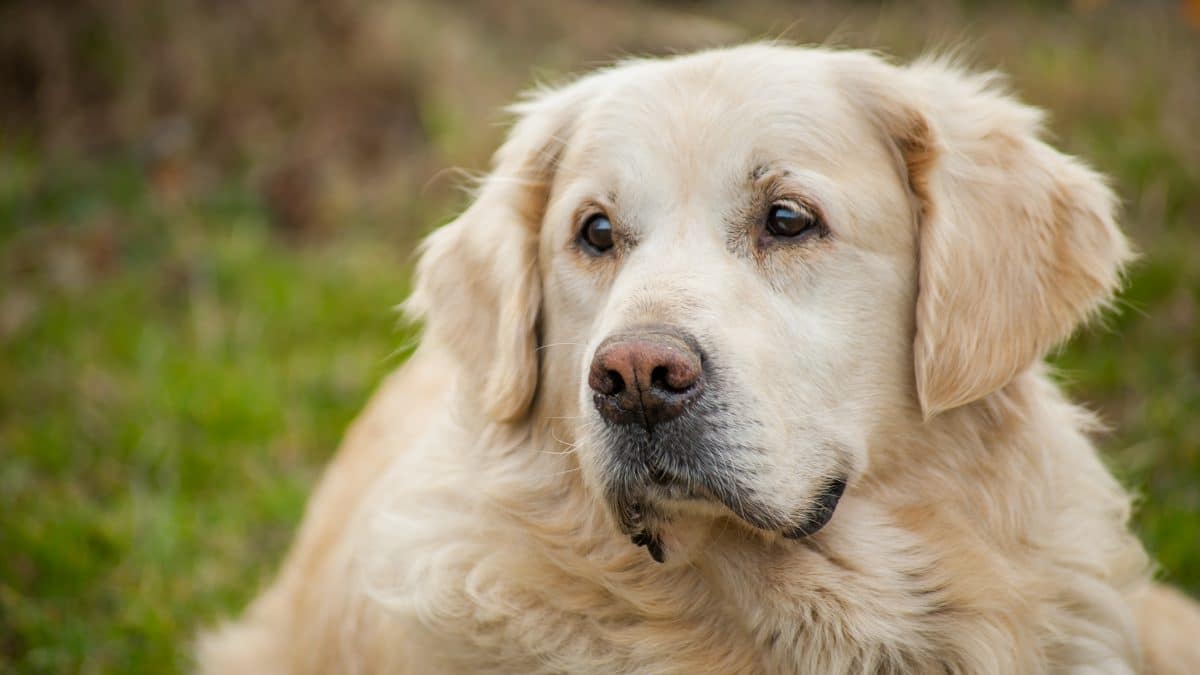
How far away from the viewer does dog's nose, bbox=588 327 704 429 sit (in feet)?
7.82

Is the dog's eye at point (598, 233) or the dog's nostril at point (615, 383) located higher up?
the dog's eye at point (598, 233)

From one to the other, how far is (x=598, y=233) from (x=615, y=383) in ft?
2.38

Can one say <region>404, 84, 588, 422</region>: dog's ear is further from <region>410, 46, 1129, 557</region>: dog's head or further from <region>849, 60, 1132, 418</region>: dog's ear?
<region>849, 60, 1132, 418</region>: dog's ear

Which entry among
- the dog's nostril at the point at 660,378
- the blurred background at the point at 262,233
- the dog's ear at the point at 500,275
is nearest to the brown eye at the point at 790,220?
the dog's nostril at the point at 660,378

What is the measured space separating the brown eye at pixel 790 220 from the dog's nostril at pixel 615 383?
68cm

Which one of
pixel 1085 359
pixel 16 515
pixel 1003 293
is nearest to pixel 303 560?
pixel 16 515

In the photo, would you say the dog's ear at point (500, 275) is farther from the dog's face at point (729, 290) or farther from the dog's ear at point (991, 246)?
the dog's ear at point (991, 246)

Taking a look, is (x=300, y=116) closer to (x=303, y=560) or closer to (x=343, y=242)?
(x=343, y=242)

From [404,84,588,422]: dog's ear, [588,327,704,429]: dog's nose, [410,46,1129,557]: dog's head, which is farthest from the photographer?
[404,84,588,422]: dog's ear

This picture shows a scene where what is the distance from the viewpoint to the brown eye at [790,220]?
2791mm

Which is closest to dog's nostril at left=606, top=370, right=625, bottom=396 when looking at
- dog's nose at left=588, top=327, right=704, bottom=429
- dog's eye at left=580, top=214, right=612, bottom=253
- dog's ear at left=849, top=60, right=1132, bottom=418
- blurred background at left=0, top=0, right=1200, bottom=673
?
dog's nose at left=588, top=327, right=704, bottom=429

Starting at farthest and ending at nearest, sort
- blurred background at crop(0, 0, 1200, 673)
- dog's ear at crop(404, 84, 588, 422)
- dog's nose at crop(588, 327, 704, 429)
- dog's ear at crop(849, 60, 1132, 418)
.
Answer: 1. blurred background at crop(0, 0, 1200, 673)
2. dog's ear at crop(404, 84, 588, 422)
3. dog's ear at crop(849, 60, 1132, 418)
4. dog's nose at crop(588, 327, 704, 429)

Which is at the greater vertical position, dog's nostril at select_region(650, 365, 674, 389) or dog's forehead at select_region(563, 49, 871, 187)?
dog's forehead at select_region(563, 49, 871, 187)

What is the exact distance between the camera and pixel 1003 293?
280 centimetres
